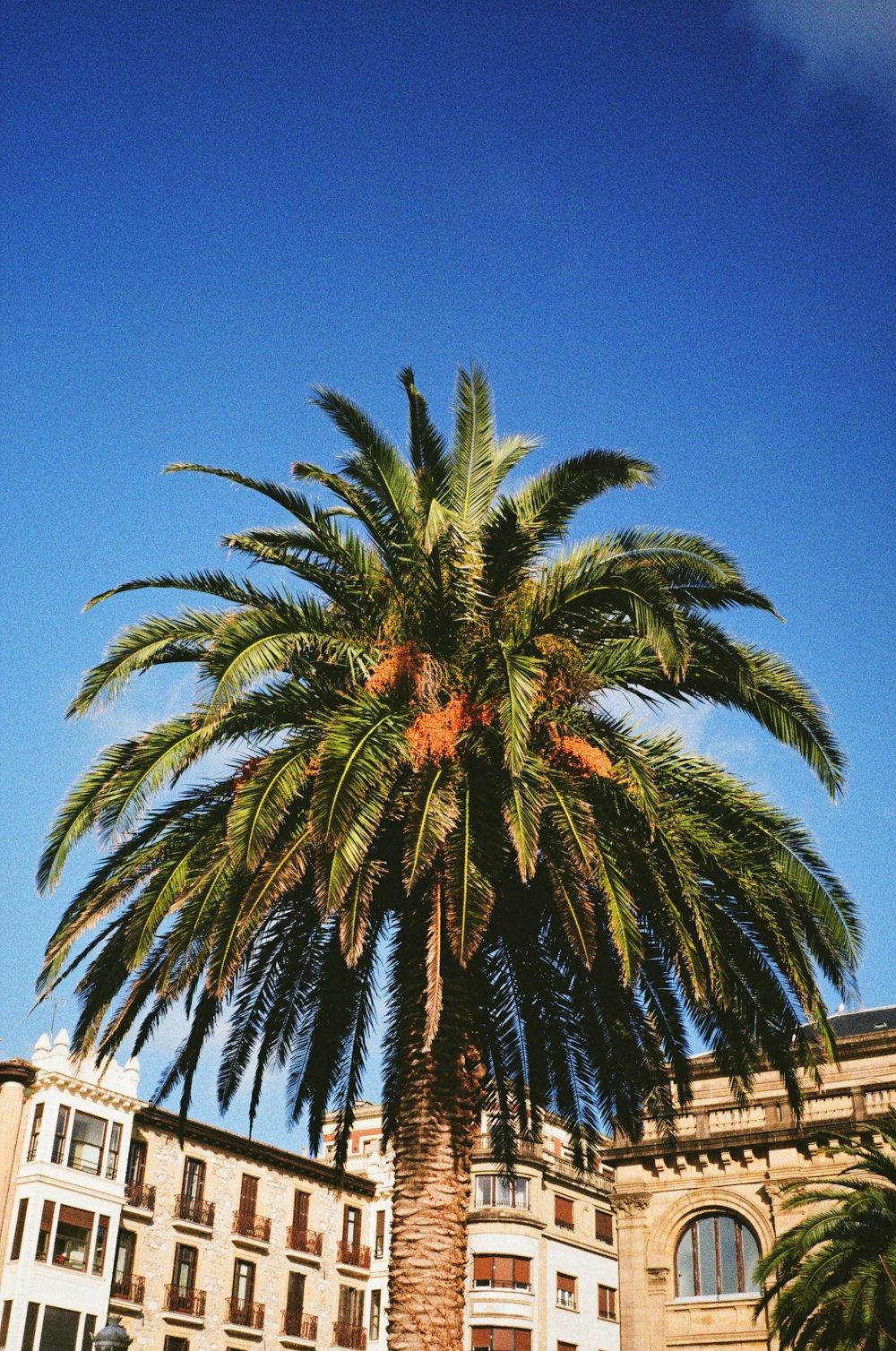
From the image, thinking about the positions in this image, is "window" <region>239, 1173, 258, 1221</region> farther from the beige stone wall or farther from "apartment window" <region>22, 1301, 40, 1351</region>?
"apartment window" <region>22, 1301, 40, 1351</region>

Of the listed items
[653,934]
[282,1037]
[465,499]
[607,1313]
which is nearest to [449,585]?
[465,499]

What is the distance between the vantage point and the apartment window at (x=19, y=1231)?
44.2m

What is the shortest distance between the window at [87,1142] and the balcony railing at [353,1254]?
15476 millimetres

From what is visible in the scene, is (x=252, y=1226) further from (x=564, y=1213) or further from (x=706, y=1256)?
(x=706, y=1256)

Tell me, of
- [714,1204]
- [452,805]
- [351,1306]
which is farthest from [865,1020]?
[452,805]

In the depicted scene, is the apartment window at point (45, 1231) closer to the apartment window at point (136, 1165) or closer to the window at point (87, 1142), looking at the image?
the window at point (87, 1142)

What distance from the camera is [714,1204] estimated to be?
34.0 m

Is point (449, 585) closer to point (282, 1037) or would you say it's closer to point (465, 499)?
point (465, 499)

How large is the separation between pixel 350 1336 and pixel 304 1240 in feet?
18.2

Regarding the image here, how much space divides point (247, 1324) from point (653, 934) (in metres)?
43.8

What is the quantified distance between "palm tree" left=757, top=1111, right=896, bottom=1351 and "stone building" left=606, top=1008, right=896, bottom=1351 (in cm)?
596

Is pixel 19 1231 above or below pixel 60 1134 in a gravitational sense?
below

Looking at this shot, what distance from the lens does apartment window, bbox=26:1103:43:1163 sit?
45406mm

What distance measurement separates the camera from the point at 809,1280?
24.0m
